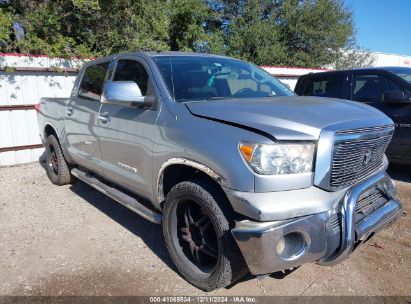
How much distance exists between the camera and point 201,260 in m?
3.16

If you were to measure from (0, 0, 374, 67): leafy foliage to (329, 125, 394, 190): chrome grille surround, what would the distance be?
24.6 ft

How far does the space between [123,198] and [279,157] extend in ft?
6.65

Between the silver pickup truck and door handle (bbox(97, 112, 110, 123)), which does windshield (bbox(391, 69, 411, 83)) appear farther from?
door handle (bbox(97, 112, 110, 123))

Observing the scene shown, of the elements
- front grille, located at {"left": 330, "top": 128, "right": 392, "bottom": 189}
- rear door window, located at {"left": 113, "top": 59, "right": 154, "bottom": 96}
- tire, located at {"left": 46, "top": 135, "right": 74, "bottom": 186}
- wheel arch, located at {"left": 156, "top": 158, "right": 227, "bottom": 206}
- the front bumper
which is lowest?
tire, located at {"left": 46, "top": 135, "right": 74, "bottom": 186}

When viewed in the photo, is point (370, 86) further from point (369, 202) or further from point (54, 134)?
point (54, 134)

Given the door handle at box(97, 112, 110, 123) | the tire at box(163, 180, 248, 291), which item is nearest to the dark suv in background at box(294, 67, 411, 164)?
the tire at box(163, 180, 248, 291)

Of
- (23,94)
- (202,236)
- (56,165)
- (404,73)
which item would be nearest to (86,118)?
(56,165)

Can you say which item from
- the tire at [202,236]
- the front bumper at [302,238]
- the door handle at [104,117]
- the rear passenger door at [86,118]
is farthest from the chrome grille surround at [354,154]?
the rear passenger door at [86,118]

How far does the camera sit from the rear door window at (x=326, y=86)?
22.2 ft

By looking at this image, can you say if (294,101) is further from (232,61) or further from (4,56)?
(4,56)

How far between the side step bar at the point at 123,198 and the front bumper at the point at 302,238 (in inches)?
45.2

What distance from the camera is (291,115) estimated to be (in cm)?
269

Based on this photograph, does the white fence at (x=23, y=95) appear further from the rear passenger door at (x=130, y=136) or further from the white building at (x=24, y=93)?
the rear passenger door at (x=130, y=136)

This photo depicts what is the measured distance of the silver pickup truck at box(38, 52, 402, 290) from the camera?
2463 millimetres
